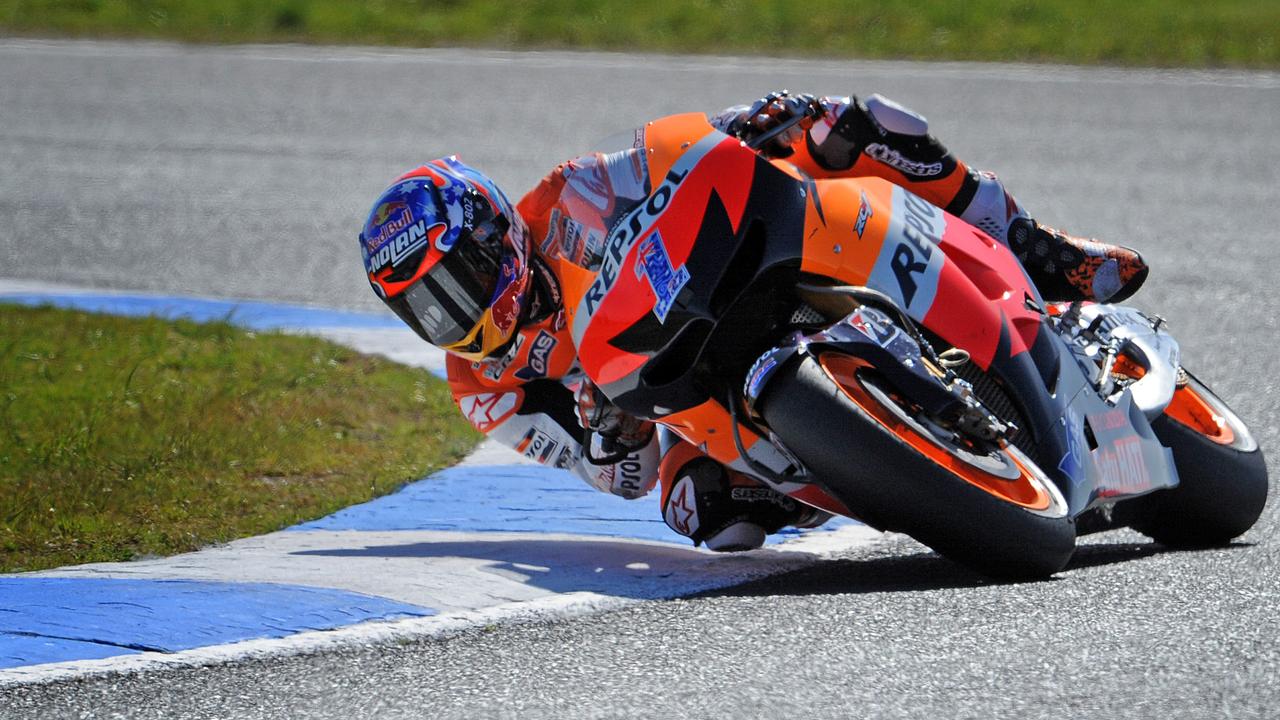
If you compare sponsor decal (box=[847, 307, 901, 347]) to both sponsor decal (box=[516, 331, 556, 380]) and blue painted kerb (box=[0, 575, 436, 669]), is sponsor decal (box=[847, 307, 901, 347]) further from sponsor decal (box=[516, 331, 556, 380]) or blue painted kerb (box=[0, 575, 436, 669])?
blue painted kerb (box=[0, 575, 436, 669])

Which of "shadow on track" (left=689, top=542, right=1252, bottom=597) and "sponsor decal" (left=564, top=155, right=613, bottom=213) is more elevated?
"sponsor decal" (left=564, top=155, right=613, bottom=213)

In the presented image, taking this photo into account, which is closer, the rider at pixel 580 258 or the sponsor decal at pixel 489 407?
the rider at pixel 580 258

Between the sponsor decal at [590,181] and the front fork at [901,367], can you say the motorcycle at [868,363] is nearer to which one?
the front fork at [901,367]

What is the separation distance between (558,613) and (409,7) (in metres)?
16.6

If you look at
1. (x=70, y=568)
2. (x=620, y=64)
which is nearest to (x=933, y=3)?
(x=620, y=64)

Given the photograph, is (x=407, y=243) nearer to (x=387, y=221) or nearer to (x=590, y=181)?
(x=387, y=221)

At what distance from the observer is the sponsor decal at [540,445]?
5348 mm

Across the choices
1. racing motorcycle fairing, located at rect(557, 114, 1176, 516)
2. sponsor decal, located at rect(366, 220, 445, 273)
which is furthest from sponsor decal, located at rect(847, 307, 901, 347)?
sponsor decal, located at rect(366, 220, 445, 273)

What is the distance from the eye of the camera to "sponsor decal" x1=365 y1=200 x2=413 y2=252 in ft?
16.1

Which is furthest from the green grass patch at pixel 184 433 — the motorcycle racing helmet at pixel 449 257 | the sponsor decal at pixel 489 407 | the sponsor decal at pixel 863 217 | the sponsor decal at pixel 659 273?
the sponsor decal at pixel 863 217

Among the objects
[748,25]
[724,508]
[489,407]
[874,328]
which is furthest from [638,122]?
[874,328]

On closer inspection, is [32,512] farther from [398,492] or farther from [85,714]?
[85,714]

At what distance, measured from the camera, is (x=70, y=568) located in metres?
5.07

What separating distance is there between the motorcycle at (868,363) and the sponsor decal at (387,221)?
1.58 ft
